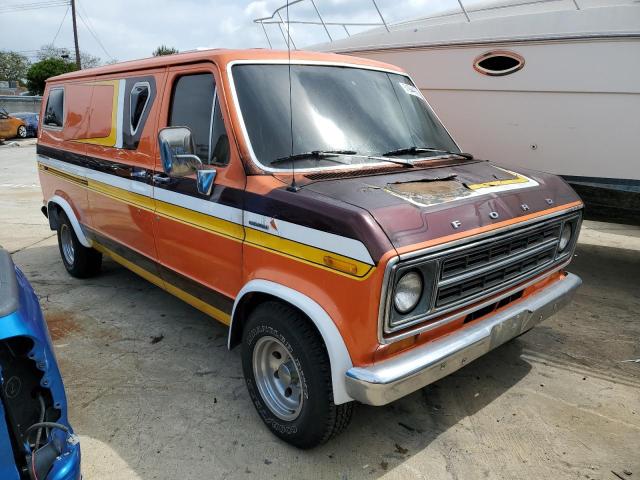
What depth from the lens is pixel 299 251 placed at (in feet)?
8.45

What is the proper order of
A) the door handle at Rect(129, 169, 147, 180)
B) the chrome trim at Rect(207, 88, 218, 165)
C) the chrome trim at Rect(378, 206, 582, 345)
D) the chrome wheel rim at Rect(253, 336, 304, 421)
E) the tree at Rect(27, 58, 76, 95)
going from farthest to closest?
the tree at Rect(27, 58, 76, 95)
the door handle at Rect(129, 169, 147, 180)
the chrome trim at Rect(207, 88, 218, 165)
the chrome wheel rim at Rect(253, 336, 304, 421)
the chrome trim at Rect(378, 206, 582, 345)

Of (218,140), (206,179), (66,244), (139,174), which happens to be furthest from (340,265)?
(66,244)

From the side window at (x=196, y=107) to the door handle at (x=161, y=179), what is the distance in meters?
0.36

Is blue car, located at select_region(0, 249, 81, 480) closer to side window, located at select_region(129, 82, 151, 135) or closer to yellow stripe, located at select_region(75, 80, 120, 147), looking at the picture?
side window, located at select_region(129, 82, 151, 135)

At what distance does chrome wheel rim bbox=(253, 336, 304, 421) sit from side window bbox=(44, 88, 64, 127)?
389 cm

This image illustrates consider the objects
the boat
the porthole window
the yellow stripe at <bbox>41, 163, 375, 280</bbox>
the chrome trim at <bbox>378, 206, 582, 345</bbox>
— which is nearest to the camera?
the chrome trim at <bbox>378, 206, 582, 345</bbox>

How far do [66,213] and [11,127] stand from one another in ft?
69.4

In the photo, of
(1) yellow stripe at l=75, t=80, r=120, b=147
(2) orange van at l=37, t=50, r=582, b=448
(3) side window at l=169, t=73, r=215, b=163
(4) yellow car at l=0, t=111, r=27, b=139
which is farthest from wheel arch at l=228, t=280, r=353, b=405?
(4) yellow car at l=0, t=111, r=27, b=139

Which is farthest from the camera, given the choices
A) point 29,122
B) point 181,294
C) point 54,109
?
point 29,122

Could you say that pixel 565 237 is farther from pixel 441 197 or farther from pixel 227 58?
pixel 227 58

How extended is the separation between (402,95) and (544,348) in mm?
2294

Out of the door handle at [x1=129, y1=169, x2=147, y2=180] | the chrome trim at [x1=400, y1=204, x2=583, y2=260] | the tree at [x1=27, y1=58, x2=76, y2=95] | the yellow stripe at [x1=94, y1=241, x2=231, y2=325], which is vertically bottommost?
the yellow stripe at [x1=94, y1=241, x2=231, y2=325]

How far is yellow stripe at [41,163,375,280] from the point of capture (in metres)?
2.38

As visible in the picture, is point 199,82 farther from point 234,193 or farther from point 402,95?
point 402,95
